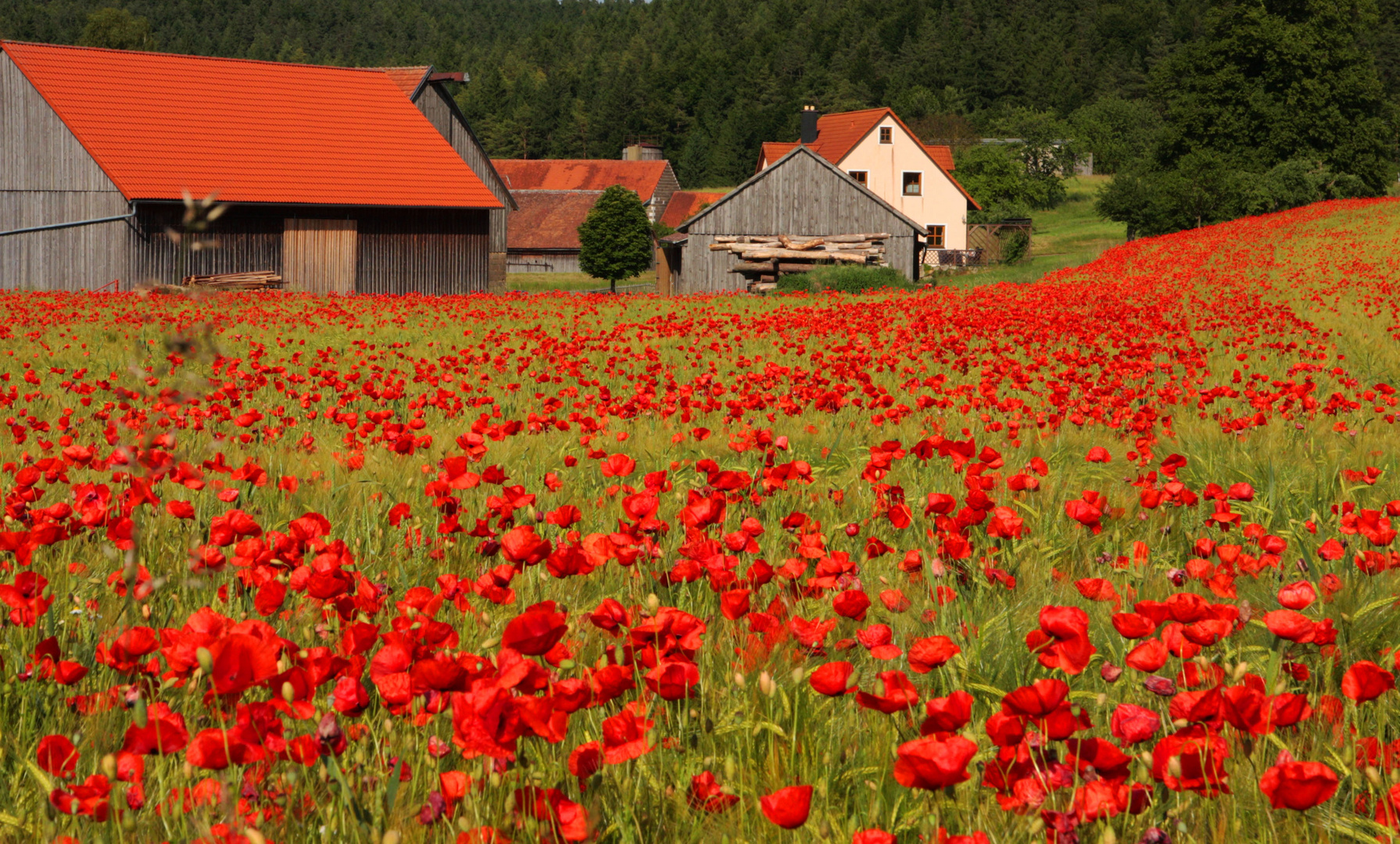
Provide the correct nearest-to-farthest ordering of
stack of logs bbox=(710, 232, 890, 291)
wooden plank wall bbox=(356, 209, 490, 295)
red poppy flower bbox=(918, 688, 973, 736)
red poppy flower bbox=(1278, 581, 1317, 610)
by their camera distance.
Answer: red poppy flower bbox=(918, 688, 973, 736)
red poppy flower bbox=(1278, 581, 1317, 610)
wooden plank wall bbox=(356, 209, 490, 295)
stack of logs bbox=(710, 232, 890, 291)

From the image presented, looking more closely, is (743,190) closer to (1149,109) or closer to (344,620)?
(344,620)

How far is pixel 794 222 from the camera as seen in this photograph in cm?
3778

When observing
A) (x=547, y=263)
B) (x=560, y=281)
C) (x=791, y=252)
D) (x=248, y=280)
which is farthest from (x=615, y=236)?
(x=248, y=280)

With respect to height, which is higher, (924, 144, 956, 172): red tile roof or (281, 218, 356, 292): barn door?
(924, 144, 956, 172): red tile roof

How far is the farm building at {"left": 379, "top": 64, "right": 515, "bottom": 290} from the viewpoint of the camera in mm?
32656

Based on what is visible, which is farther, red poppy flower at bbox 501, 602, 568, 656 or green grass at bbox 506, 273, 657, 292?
green grass at bbox 506, 273, 657, 292

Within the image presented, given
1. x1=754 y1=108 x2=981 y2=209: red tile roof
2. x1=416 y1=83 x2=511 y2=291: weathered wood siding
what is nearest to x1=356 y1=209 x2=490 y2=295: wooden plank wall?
x1=416 y1=83 x2=511 y2=291: weathered wood siding

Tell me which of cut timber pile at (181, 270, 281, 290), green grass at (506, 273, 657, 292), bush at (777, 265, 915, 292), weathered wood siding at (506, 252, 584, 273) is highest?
weathered wood siding at (506, 252, 584, 273)

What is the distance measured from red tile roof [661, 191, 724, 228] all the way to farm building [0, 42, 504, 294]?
39.6 m

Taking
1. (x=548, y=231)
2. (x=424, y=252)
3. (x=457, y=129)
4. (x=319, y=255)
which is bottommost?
(x=319, y=255)

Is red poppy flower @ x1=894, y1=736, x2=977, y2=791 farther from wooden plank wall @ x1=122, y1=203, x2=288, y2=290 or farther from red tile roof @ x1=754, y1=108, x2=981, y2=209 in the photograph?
red tile roof @ x1=754, y1=108, x2=981, y2=209

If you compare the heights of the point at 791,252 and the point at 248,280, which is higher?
the point at 791,252

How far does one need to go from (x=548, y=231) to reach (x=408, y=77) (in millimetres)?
34180

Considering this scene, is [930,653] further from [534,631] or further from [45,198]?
[45,198]
